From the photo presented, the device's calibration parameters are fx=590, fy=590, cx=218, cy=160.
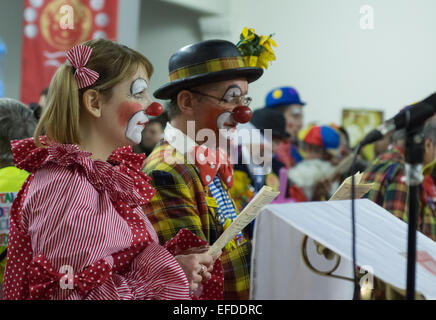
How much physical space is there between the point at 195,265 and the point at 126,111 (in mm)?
458

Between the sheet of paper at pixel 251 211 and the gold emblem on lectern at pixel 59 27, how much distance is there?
8.33 ft

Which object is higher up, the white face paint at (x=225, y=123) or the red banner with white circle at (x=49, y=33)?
the red banner with white circle at (x=49, y=33)

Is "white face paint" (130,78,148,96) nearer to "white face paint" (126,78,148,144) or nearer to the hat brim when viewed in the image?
"white face paint" (126,78,148,144)

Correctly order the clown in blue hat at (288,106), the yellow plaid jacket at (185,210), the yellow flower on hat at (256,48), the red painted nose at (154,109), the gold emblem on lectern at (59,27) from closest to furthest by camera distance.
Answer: the red painted nose at (154,109) → the yellow plaid jacket at (185,210) → the yellow flower on hat at (256,48) → the gold emblem on lectern at (59,27) → the clown in blue hat at (288,106)

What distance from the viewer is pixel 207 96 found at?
2.11 m

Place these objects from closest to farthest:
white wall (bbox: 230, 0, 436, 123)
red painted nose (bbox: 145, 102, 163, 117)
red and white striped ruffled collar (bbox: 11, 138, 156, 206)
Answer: red and white striped ruffled collar (bbox: 11, 138, 156, 206)
red painted nose (bbox: 145, 102, 163, 117)
white wall (bbox: 230, 0, 436, 123)

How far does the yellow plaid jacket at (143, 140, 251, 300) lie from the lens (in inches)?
74.0

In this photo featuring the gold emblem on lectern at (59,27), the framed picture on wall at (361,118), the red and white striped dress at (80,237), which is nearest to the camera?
the red and white striped dress at (80,237)

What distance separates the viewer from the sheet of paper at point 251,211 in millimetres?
1348

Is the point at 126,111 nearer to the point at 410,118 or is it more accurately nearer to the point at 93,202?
the point at 93,202

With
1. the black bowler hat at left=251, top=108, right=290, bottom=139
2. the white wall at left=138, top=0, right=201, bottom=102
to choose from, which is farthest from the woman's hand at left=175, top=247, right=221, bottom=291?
the white wall at left=138, top=0, right=201, bottom=102

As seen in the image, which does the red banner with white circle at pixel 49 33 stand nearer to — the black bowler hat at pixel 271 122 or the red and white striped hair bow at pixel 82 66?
the black bowler hat at pixel 271 122

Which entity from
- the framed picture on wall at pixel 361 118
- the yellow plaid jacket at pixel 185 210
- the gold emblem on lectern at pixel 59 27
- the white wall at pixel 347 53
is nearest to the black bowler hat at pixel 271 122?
the gold emblem on lectern at pixel 59 27
